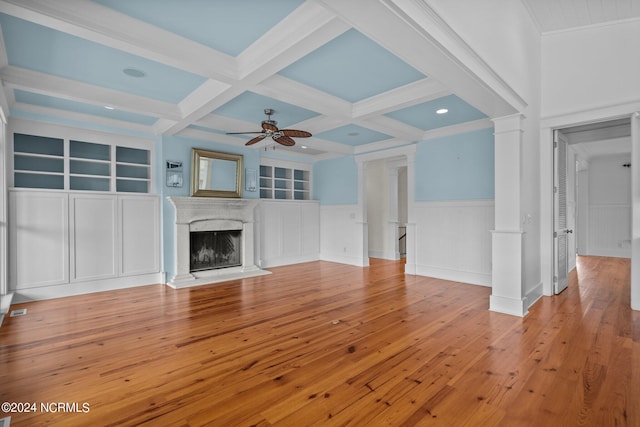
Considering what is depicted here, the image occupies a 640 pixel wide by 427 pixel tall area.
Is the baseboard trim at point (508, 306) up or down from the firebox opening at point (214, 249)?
down

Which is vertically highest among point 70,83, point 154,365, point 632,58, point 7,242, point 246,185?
point 632,58

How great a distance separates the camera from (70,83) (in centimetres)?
344

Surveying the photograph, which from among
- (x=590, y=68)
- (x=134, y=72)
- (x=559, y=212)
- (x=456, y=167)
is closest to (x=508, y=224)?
(x=559, y=212)

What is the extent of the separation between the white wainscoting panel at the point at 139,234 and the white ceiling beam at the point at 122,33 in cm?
285

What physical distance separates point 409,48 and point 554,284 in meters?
3.92

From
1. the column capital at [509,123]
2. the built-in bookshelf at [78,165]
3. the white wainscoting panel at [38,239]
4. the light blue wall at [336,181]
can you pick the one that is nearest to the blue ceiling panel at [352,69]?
the column capital at [509,123]

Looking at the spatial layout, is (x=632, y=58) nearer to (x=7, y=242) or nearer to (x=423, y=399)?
(x=423, y=399)

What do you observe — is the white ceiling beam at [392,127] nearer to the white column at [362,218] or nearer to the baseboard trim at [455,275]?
the white column at [362,218]

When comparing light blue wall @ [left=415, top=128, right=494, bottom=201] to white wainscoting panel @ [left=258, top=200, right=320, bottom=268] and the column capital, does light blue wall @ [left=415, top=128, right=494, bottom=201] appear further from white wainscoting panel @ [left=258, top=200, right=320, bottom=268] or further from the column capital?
white wainscoting panel @ [left=258, top=200, right=320, bottom=268]

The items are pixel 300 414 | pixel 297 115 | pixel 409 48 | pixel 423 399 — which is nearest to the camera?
pixel 300 414

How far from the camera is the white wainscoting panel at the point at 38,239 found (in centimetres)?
396

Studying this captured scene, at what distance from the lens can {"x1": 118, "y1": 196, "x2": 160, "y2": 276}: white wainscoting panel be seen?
480 cm

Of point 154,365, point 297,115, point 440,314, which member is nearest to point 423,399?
point 440,314

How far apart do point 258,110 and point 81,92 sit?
209cm
